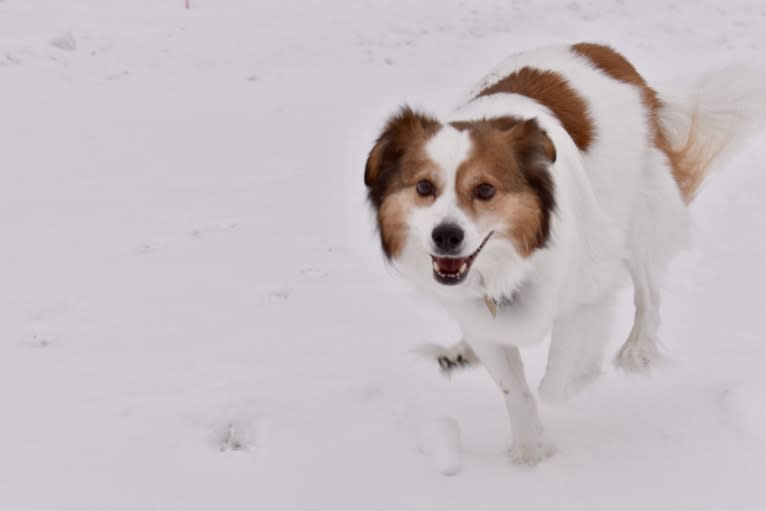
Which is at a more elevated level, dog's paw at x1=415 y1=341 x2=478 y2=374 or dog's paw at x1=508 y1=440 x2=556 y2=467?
dog's paw at x1=508 y1=440 x2=556 y2=467

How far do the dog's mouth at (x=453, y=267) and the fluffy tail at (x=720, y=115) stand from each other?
1.60 metres

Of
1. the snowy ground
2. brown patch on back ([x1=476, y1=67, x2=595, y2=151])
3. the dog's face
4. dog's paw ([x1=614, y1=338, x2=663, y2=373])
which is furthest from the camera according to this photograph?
dog's paw ([x1=614, y1=338, x2=663, y2=373])

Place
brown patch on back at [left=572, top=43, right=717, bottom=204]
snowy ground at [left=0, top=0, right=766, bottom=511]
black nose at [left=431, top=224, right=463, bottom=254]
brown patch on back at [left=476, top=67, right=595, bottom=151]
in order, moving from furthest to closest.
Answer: brown patch on back at [left=572, top=43, right=717, bottom=204]
brown patch on back at [left=476, top=67, right=595, bottom=151]
snowy ground at [left=0, top=0, right=766, bottom=511]
black nose at [left=431, top=224, right=463, bottom=254]

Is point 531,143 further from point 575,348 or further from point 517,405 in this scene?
point 517,405

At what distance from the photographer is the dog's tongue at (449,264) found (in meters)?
3.06

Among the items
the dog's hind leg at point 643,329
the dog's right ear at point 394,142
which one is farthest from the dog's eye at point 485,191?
the dog's hind leg at point 643,329

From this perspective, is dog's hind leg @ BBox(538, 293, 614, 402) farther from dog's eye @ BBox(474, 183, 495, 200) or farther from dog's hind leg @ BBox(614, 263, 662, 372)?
dog's eye @ BBox(474, 183, 495, 200)

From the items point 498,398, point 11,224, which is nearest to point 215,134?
point 11,224

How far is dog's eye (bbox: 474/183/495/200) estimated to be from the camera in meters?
3.05

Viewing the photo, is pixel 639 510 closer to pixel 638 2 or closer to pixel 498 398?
pixel 498 398

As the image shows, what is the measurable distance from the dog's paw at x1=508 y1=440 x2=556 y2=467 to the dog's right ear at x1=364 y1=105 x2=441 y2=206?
120cm

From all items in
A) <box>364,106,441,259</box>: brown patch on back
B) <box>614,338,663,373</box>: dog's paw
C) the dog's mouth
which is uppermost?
<box>364,106,441,259</box>: brown patch on back

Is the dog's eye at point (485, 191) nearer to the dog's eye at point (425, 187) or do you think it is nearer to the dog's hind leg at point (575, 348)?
the dog's eye at point (425, 187)

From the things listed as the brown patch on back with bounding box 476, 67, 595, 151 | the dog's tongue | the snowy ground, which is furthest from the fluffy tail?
the dog's tongue
